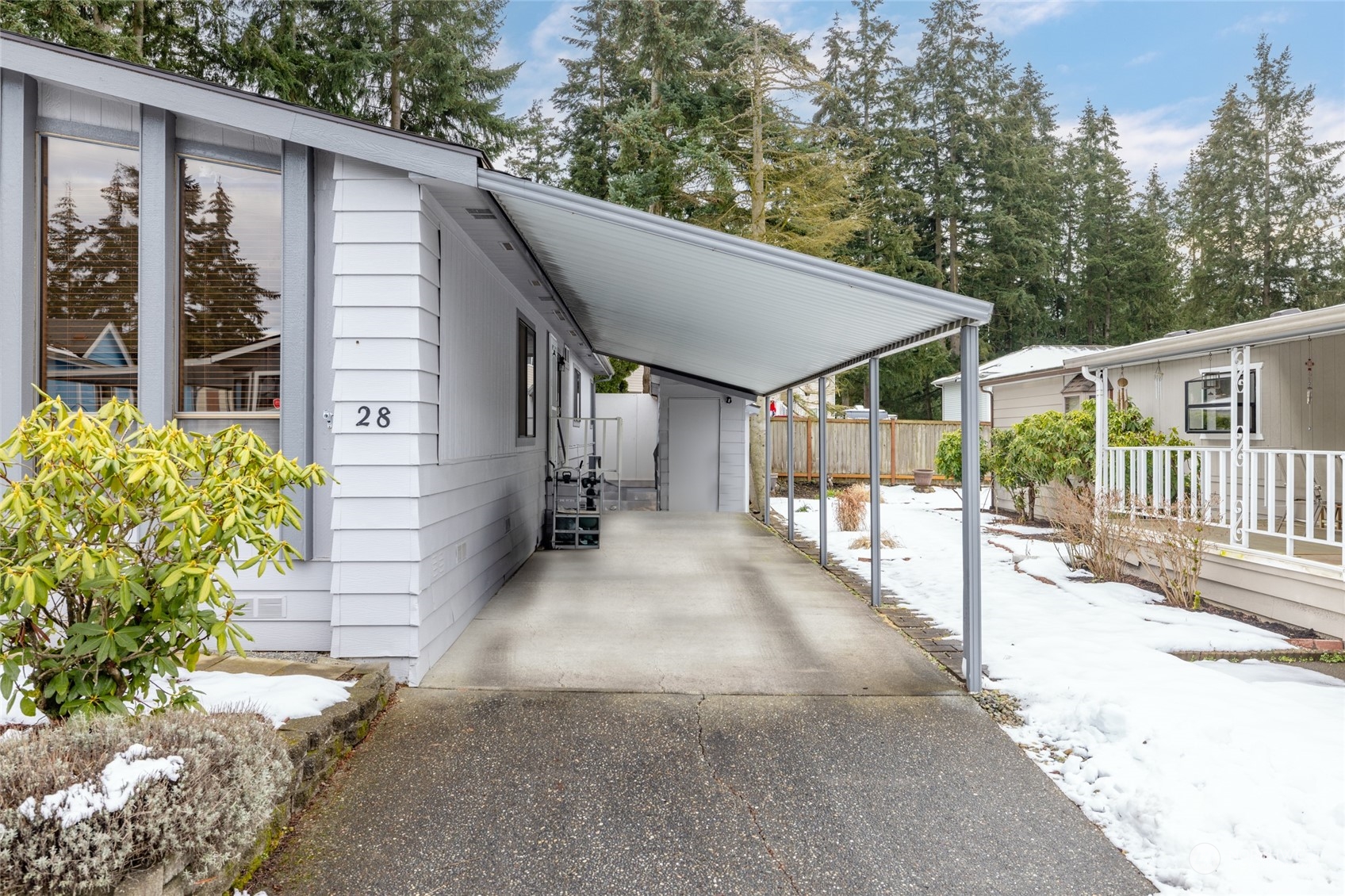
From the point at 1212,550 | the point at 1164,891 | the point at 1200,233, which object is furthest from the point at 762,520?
the point at 1200,233

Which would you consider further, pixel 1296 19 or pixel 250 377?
pixel 1296 19

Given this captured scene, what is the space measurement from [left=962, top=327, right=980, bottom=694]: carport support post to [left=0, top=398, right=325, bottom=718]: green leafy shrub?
3.24 meters

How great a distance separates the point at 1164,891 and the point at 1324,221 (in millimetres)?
27260

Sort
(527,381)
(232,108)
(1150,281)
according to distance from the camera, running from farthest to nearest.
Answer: (1150,281) < (527,381) < (232,108)

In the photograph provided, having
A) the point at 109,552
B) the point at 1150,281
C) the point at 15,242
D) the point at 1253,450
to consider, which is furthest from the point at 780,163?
the point at 1150,281

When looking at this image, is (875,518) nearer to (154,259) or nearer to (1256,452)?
(1256,452)

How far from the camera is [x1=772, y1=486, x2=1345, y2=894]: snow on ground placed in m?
2.38

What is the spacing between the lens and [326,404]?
3.82 m

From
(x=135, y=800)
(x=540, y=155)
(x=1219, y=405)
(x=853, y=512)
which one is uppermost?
(x=540, y=155)

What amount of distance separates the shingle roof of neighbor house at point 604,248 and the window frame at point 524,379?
0.87 metres

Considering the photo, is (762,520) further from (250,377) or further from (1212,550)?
(250,377)

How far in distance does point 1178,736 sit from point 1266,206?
85.6ft

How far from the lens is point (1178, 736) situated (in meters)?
3.09

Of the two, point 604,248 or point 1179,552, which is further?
point 1179,552
